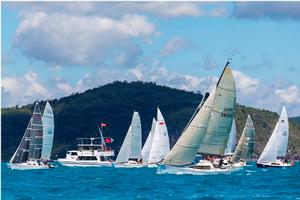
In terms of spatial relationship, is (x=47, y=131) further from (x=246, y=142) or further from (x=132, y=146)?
(x=246, y=142)

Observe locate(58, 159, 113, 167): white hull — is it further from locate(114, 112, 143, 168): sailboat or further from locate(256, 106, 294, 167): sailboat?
locate(256, 106, 294, 167): sailboat

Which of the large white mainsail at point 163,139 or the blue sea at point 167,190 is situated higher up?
the large white mainsail at point 163,139

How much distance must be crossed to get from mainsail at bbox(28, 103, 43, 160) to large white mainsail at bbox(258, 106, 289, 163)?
32746mm

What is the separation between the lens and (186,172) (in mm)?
85625

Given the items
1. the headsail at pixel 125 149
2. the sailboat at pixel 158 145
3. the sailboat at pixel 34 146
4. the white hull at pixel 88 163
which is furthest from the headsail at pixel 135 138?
the sailboat at pixel 34 146

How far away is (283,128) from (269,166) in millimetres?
11868

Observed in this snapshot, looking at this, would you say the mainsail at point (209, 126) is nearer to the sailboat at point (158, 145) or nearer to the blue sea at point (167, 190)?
the blue sea at point (167, 190)

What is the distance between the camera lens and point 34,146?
121m

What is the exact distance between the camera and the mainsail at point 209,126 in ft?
271

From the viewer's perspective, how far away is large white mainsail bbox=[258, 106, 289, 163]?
126 metres

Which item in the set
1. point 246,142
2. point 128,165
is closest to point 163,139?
point 128,165

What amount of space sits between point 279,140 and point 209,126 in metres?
46.1

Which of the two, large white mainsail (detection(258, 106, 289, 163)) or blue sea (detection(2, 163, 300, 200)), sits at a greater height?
large white mainsail (detection(258, 106, 289, 163))

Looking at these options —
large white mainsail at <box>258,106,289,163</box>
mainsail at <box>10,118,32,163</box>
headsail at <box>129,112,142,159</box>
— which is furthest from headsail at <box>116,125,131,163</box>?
large white mainsail at <box>258,106,289,163</box>
